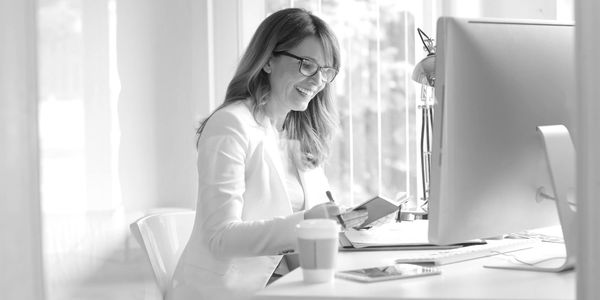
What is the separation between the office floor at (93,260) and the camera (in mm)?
1946

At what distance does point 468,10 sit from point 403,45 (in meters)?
0.31

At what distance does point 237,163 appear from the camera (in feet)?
5.65

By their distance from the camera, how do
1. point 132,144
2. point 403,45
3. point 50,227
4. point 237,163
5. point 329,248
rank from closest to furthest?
point 329,248
point 237,163
point 50,227
point 132,144
point 403,45

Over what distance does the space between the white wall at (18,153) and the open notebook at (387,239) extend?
672 millimetres

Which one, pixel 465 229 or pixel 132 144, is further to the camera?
pixel 132 144

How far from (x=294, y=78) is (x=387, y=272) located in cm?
86

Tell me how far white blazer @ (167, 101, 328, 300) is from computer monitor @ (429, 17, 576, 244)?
421 millimetres

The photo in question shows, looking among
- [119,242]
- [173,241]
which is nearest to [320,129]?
[173,241]

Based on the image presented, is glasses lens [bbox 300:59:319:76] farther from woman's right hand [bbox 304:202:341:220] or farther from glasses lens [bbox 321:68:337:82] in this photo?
woman's right hand [bbox 304:202:341:220]

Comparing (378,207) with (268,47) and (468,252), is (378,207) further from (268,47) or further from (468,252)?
(268,47)

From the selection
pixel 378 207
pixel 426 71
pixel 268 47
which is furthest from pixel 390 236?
pixel 268 47

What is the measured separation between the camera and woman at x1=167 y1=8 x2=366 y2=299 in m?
1.62

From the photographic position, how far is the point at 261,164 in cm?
184

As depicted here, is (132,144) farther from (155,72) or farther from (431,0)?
(431,0)
